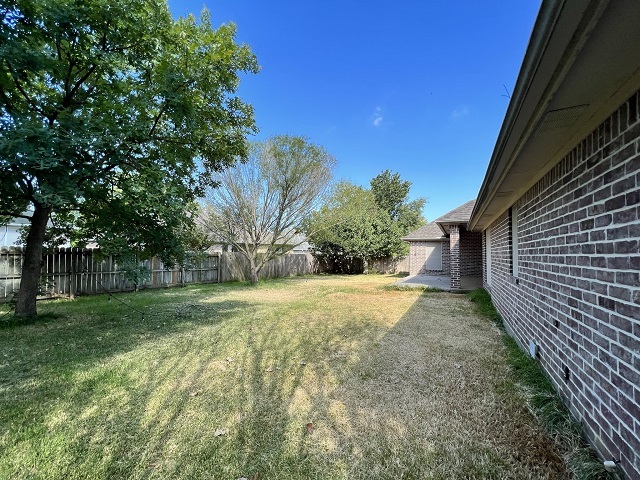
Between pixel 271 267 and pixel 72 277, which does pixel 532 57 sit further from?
pixel 271 267

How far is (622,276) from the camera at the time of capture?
1.77 metres

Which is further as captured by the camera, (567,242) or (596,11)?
(567,242)

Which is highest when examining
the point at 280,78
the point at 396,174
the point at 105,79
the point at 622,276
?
the point at 396,174

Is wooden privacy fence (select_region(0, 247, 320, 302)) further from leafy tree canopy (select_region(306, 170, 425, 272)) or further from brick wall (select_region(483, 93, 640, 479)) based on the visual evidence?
brick wall (select_region(483, 93, 640, 479))

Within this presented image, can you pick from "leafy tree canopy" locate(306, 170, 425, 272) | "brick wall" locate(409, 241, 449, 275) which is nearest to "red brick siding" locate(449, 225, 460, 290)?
"leafy tree canopy" locate(306, 170, 425, 272)

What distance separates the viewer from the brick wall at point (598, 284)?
167cm

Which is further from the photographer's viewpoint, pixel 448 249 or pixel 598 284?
pixel 448 249

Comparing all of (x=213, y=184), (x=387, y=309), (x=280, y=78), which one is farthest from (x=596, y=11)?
(x=280, y=78)

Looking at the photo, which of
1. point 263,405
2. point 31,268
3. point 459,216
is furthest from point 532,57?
point 459,216

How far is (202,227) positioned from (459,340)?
41.2 ft

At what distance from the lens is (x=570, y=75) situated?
1.49 metres

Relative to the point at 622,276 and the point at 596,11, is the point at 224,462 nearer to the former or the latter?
the point at 622,276

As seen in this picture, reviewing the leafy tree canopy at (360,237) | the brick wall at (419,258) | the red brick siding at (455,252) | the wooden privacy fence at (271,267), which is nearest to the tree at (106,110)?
the red brick siding at (455,252)

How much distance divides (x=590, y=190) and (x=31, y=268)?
29.3ft
